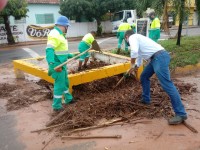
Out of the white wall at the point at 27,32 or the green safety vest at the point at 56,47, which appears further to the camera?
the white wall at the point at 27,32

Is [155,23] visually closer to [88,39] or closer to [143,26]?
[143,26]

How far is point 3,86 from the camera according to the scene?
25.0ft

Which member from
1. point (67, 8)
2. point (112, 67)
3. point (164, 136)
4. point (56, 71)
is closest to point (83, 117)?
point (56, 71)

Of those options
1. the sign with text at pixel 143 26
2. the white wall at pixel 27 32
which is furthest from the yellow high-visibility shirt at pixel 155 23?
the white wall at pixel 27 32

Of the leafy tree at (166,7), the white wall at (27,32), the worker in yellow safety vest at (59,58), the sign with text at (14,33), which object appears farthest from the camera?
the white wall at (27,32)

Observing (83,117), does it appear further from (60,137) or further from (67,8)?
(67,8)

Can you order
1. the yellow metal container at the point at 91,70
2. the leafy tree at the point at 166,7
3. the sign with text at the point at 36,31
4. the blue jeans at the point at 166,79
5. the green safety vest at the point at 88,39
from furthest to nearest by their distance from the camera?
1. the sign with text at the point at 36,31
2. the leafy tree at the point at 166,7
3. the green safety vest at the point at 88,39
4. the yellow metal container at the point at 91,70
5. the blue jeans at the point at 166,79

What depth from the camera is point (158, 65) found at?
4586 mm

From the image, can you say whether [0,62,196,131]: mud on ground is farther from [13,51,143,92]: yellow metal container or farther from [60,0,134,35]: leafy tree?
[60,0,134,35]: leafy tree

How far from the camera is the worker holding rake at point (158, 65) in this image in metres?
4.46

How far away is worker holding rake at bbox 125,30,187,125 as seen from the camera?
14.6ft

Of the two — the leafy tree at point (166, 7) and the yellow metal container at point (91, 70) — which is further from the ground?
the leafy tree at point (166, 7)

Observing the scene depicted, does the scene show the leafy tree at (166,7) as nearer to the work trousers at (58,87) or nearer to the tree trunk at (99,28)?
the work trousers at (58,87)

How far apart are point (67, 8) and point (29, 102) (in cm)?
2081
